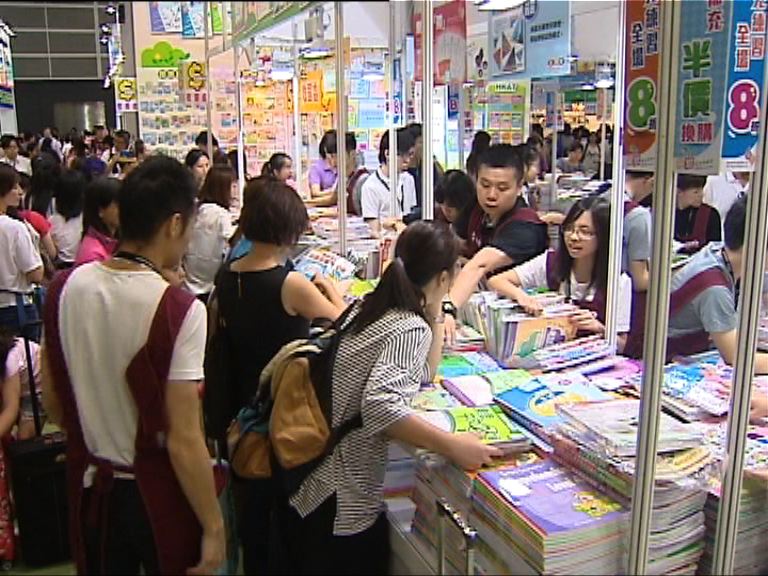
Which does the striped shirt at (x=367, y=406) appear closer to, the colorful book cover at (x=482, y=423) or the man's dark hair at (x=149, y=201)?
the colorful book cover at (x=482, y=423)

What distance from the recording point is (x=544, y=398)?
2.34 meters

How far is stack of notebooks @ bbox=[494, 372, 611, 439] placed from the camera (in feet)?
7.09

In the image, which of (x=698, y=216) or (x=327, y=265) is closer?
(x=327, y=265)

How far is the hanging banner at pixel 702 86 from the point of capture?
1.44m

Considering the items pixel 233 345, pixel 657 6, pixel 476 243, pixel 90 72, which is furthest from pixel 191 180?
pixel 90 72

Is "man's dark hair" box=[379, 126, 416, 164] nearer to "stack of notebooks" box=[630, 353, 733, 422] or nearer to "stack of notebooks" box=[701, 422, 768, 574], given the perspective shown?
"stack of notebooks" box=[630, 353, 733, 422]

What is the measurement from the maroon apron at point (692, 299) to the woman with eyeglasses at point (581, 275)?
0.25 metres

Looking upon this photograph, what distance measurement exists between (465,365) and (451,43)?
1.62m

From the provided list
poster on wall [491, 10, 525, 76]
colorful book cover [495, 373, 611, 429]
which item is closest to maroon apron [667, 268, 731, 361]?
colorful book cover [495, 373, 611, 429]

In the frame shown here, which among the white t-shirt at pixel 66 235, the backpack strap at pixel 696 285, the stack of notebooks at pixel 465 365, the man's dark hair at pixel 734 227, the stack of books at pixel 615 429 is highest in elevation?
the man's dark hair at pixel 734 227

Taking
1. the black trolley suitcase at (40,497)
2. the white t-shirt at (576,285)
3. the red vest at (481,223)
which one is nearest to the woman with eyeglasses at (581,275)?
the white t-shirt at (576,285)

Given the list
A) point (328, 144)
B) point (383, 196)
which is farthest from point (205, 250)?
point (328, 144)

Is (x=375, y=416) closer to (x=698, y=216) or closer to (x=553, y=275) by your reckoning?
(x=553, y=275)

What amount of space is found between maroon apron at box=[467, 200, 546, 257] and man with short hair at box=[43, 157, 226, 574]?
1.83 metres
